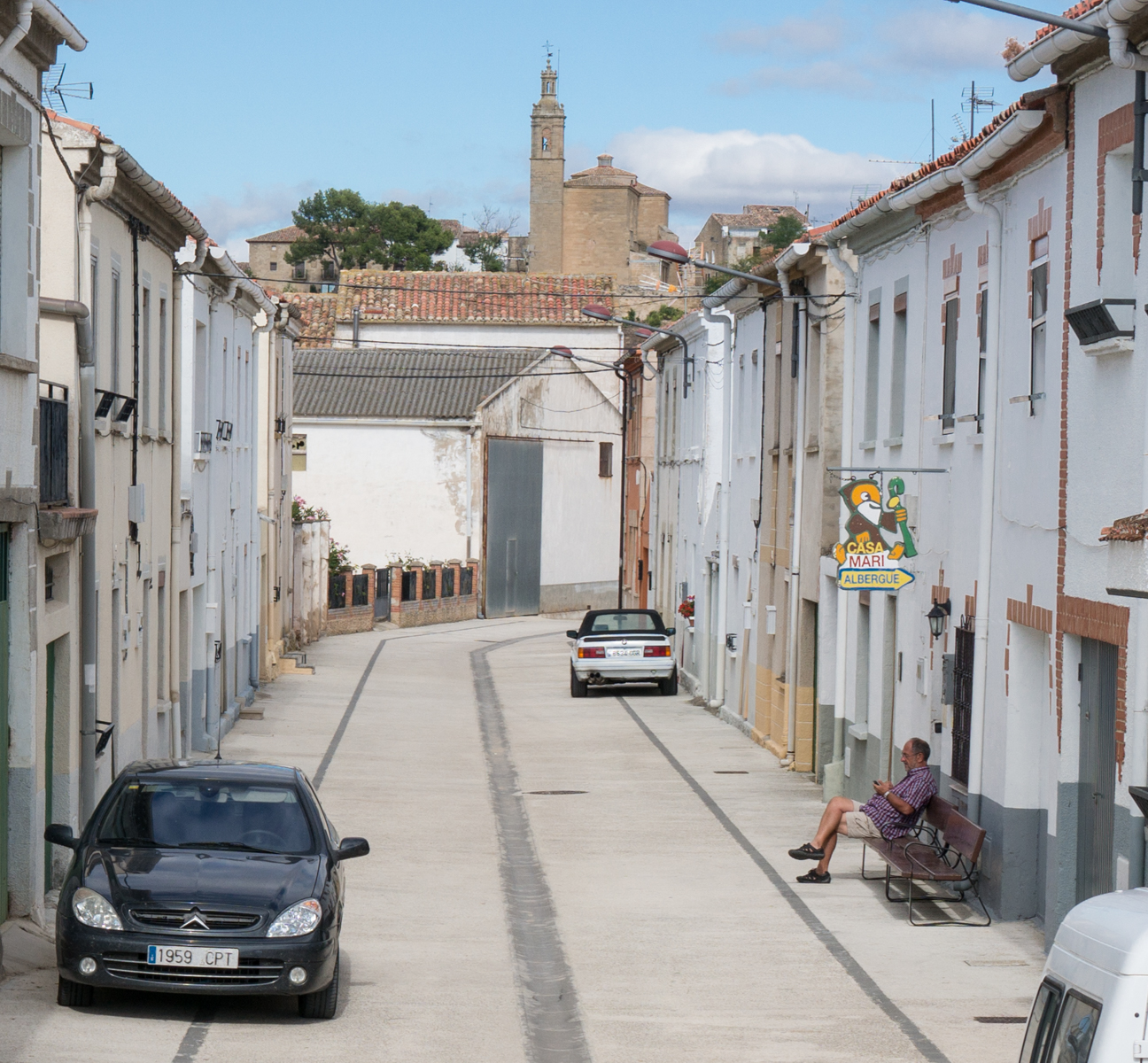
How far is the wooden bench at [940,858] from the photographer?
45.5ft

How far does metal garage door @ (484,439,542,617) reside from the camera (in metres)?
54.2

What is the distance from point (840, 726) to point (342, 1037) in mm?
11143

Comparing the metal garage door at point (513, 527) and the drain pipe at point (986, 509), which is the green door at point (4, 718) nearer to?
the drain pipe at point (986, 509)

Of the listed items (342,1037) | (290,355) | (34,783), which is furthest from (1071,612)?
(290,355)

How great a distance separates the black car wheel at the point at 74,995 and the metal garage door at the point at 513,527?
43.6m

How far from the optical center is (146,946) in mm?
9898

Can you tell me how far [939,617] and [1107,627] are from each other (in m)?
4.44

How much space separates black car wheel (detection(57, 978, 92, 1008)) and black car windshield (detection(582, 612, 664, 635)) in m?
23.3

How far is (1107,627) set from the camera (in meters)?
11.3

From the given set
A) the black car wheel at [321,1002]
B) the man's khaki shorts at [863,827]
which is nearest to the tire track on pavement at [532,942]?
the black car wheel at [321,1002]

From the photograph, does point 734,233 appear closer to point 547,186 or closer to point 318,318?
point 547,186

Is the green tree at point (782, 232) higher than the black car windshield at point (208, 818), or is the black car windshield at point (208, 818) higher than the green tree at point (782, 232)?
the green tree at point (782, 232)

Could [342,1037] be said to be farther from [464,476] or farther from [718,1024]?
[464,476]

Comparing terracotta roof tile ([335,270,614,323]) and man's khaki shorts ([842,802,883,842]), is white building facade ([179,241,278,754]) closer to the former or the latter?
man's khaki shorts ([842,802,883,842])
